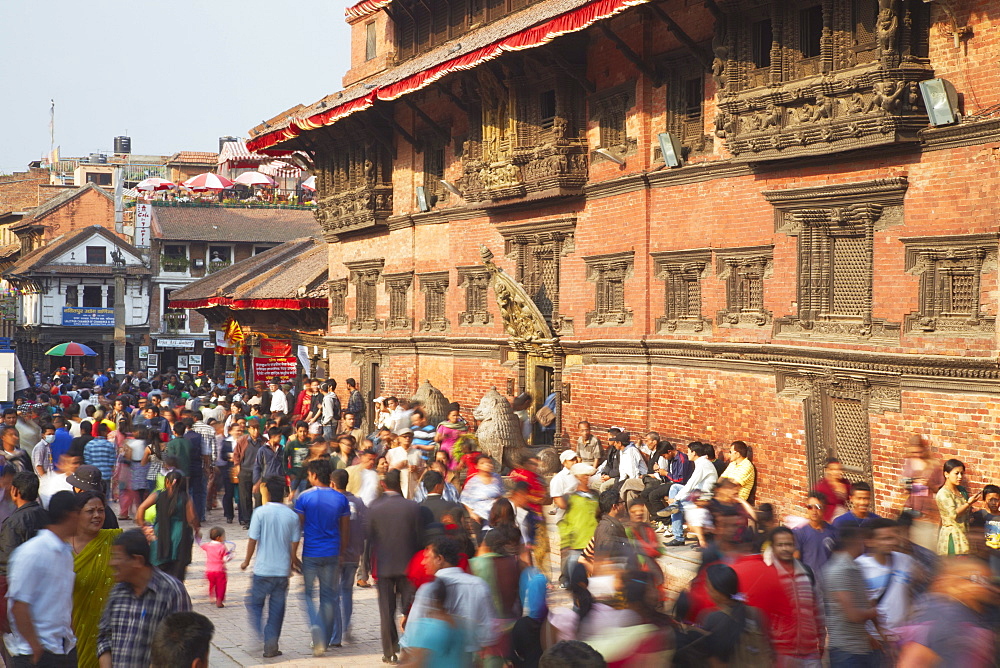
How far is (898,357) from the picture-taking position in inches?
591

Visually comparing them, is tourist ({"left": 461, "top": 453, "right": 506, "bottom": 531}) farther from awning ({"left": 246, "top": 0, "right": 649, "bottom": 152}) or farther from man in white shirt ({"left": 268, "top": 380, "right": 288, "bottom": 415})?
man in white shirt ({"left": 268, "top": 380, "right": 288, "bottom": 415})

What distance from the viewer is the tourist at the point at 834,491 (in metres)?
10.4

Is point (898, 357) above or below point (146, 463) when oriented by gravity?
above

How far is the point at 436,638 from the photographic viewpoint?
7125 millimetres

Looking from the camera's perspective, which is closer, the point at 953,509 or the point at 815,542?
the point at 815,542

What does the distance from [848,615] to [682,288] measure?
39.4 ft

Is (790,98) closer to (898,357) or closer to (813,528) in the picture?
(898,357)

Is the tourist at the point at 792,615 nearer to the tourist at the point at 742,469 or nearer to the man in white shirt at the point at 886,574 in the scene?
the man in white shirt at the point at 886,574

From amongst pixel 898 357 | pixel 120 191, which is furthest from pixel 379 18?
pixel 120 191

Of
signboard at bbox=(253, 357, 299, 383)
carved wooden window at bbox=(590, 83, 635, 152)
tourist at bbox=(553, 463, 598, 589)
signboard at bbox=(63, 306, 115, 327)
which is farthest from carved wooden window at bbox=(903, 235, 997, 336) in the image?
signboard at bbox=(63, 306, 115, 327)

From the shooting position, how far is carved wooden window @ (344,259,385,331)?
31781 mm

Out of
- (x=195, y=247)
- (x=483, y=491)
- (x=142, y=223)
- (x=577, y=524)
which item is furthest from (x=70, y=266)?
(x=577, y=524)

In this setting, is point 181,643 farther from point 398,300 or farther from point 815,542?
point 398,300

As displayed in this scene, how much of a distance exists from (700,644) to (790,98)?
11.0m
